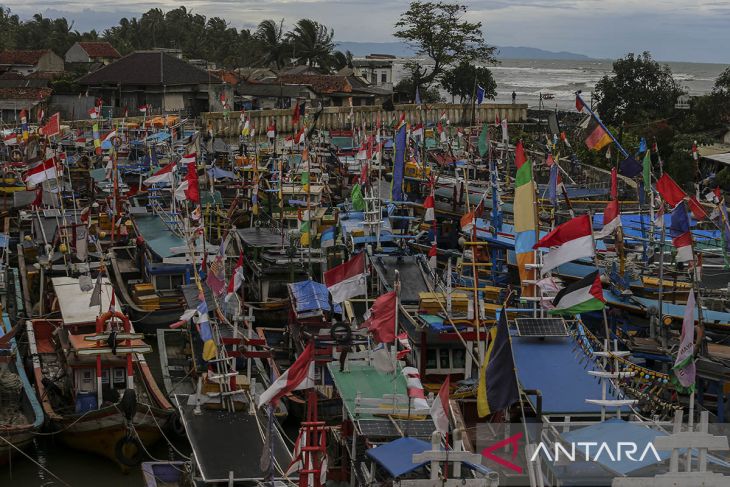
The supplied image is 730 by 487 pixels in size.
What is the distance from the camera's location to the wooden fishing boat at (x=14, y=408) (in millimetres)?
25109

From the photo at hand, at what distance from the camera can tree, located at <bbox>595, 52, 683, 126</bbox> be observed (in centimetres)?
7169

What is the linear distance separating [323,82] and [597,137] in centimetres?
5648

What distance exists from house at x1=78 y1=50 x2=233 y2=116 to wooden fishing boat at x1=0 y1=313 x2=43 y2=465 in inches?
2099

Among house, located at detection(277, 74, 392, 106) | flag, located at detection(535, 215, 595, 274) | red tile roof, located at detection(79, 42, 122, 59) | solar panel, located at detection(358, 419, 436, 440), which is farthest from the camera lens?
red tile roof, located at detection(79, 42, 122, 59)

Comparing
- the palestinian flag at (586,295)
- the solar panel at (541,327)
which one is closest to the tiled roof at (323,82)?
the solar panel at (541,327)

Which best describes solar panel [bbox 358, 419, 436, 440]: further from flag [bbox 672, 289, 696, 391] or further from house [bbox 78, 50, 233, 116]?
house [bbox 78, 50, 233, 116]

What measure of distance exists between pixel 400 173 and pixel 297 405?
560 inches

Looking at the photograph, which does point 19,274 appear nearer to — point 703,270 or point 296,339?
point 296,339

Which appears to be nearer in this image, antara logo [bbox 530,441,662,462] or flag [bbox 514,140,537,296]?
antara logo [bbox 530,441,662,462]

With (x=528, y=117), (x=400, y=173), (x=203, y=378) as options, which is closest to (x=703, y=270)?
(x=400, y=173)

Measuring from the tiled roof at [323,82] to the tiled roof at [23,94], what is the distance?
18.6 m

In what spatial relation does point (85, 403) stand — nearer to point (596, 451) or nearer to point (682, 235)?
point (596, 451)

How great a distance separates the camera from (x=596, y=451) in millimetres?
16859

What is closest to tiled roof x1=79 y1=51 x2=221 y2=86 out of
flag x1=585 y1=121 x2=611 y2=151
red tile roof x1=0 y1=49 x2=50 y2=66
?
red tile roof x1=0 y1=49 x2=50 y2=66
